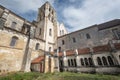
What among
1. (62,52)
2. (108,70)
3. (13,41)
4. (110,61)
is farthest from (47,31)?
(108,70)

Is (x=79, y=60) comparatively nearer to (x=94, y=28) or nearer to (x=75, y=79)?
(x=75, y=79)

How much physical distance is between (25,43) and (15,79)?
31.6ft

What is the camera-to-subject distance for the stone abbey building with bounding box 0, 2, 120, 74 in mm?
12805

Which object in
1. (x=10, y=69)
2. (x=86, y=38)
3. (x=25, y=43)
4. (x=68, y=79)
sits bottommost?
(x=68, y=79)

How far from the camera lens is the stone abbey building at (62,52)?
12.8m

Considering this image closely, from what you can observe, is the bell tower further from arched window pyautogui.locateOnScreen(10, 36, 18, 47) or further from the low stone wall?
the low stone wall

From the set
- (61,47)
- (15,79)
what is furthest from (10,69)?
(61,47)

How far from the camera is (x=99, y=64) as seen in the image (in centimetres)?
1302

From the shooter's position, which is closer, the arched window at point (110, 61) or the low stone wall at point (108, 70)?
the low stone wall at point (108, 70)

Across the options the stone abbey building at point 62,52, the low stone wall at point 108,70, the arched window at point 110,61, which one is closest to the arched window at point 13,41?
the stone abbey building at point 62,52

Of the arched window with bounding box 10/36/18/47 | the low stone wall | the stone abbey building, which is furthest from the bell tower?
the low stone wall

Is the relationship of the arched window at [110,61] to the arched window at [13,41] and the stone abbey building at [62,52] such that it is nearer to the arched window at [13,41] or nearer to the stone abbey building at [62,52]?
the stone abbey building at [62,52]

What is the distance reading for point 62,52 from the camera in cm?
1873

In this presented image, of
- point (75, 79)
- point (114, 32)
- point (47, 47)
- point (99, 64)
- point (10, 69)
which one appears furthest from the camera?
point (47, 47)
